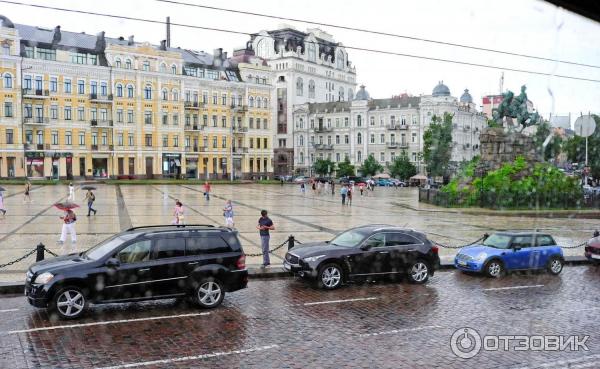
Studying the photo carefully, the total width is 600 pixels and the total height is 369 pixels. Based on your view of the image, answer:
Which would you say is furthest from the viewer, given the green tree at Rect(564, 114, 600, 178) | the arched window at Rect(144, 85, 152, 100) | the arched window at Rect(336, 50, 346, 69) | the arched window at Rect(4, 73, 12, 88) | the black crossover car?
the arched window at Rect(336, 50, 346, 69)

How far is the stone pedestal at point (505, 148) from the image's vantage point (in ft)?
138

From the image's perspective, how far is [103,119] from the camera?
75500 millimetres

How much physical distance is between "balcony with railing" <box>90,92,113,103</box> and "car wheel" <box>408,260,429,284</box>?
6671 centimetres

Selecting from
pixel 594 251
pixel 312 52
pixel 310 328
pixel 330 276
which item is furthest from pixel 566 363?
pixel 312 52

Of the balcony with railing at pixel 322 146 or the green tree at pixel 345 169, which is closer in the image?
the green tree at pixel 345 169

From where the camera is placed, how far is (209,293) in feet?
39.4

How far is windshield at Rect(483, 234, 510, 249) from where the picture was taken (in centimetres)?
1670

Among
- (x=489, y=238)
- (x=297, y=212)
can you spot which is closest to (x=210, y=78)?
(x=297, y=212)

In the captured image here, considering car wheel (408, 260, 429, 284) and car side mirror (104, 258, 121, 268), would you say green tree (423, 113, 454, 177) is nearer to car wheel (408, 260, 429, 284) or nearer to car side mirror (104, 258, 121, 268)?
car wheel (408, 260, 429, 284)

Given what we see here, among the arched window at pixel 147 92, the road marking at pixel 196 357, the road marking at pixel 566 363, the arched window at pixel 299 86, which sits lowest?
the road marking at pixel 566 363

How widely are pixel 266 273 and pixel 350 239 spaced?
97.3 inches

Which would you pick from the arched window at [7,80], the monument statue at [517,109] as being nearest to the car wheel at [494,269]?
the monument statue at [517,109]

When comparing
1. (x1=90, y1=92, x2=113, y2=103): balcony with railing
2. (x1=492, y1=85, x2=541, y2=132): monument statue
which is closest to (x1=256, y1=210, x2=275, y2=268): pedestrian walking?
(x1=492, y1=85, x2=541, y2=132): monument statue

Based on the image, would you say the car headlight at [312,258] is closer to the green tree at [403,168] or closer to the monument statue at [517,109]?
the monument statue at [517,109]
